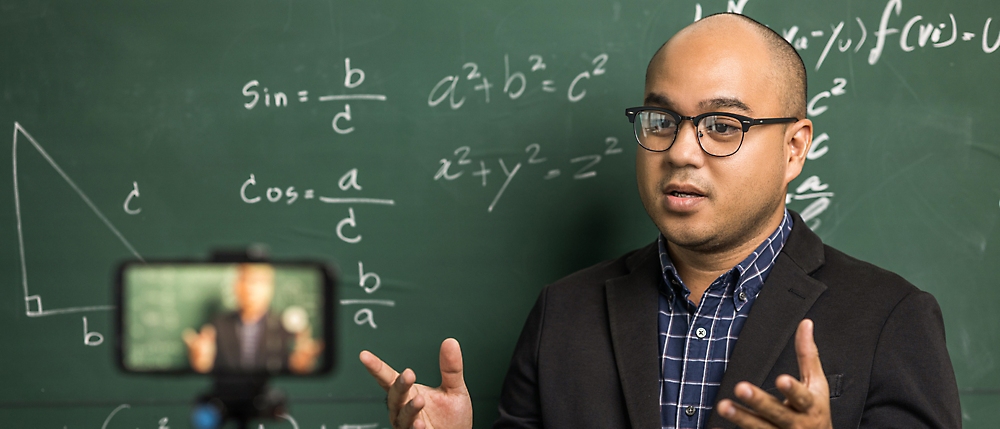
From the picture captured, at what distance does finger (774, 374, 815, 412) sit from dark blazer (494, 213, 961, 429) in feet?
0.99

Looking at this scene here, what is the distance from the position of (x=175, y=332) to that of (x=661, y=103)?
90 cm

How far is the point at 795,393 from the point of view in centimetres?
92

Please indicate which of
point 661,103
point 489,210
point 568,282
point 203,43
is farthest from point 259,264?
point 203,43

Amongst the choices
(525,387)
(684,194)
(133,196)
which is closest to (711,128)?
(684,194)

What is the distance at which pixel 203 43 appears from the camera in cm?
185

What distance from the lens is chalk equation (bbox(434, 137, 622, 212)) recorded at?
1858mm

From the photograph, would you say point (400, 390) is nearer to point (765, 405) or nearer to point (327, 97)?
point (765, 405)

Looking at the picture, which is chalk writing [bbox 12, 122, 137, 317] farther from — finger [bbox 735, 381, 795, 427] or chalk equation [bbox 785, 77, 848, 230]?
chalk equation [bbox 785, 77, 848, 230]

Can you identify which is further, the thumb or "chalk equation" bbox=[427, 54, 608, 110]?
"chalk equation" bbox=[427, 54, 608, 110]

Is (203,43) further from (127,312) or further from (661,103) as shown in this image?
(127,312)

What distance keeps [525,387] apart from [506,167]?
1.87ft

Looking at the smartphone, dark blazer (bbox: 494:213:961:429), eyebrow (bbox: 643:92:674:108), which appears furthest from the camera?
eyebrow (bbox: 643:92:674:108)

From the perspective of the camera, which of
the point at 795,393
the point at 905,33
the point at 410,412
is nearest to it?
the point at 795,393

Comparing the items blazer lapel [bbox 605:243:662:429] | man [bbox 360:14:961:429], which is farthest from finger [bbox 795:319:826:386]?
blazer lapel [bbox 605:243:662:429]
